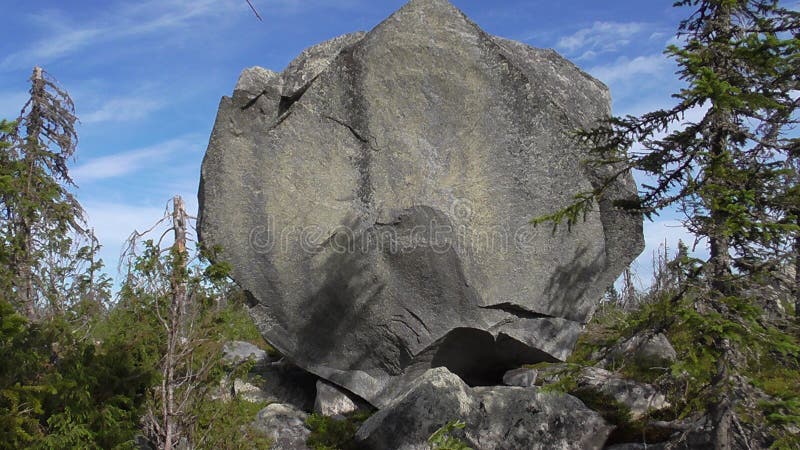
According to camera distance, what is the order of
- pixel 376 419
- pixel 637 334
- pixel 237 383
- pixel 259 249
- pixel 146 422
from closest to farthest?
pixel 637 334, pixel 146 422, pixel 376 419, pixel 259 249, pixel 237 383

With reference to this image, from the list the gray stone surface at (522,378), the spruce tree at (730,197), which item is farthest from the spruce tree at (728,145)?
the gray stone surface at (522,378)

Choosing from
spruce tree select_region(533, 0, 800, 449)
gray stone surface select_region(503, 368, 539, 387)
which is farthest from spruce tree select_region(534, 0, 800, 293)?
gray stone surface select_region(503, 368, 539, 387)

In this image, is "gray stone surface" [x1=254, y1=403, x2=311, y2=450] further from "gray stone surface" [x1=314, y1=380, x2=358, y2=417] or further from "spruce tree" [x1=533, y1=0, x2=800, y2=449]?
"spruce tree" [x1=533, y1=0, x2=800, y2=449]

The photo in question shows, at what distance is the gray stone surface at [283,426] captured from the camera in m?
9.47

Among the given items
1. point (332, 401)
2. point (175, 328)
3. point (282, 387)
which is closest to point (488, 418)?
point (332, 401)

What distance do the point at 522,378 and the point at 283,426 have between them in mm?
3155

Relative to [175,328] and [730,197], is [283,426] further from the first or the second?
[730,197]

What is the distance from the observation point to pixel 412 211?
31.9 feet

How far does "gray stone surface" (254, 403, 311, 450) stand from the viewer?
947 cm

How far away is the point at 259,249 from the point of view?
33.7 feet

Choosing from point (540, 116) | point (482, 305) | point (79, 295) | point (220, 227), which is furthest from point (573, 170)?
point (79, 295)

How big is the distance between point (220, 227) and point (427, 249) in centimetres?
283

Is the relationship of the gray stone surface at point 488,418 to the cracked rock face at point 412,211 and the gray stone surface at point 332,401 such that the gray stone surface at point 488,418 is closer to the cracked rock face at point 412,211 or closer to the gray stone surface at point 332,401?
the cracked rock face at point 412,211

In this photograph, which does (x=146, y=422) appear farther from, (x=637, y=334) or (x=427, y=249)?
(x=637, y=334)
